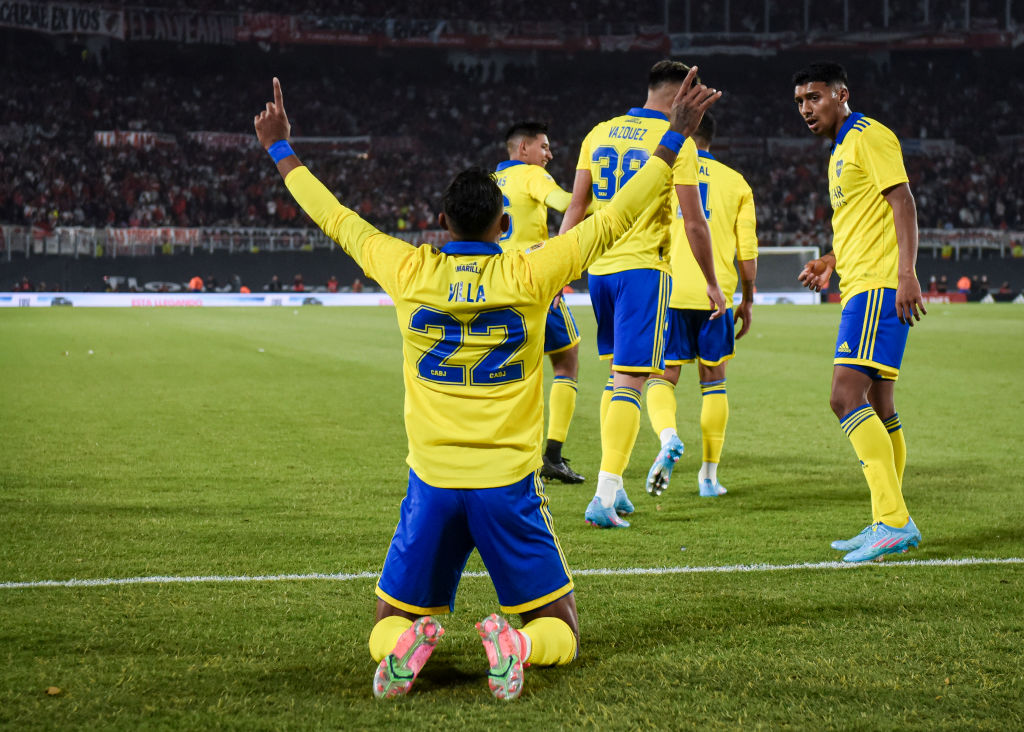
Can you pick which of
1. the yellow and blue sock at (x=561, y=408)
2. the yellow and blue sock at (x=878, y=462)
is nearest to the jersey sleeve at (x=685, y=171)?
the yellow and blue sock at (x=878, y=462)

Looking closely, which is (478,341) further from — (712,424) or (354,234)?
(712,424)

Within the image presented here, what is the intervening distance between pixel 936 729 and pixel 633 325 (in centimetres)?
307

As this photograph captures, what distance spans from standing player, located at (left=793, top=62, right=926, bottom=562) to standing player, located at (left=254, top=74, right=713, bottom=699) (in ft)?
6.06

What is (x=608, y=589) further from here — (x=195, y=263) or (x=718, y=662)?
(x=195, y=263)

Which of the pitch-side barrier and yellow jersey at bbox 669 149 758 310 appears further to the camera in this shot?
the pitch-side barrier

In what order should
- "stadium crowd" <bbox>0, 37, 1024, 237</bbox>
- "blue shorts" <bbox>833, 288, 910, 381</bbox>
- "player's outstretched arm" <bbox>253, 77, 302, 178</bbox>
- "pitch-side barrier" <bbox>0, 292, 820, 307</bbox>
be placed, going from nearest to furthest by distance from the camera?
"player's outstretched arm" <bbox>253, 77, 302, 178</bbox>
"blue shorts" <bbox>833, 288, 910, 381</bbox>
"pitch-side barrier" <bbox>0, 292, 820, 307</bbox>
"stadium crowd" <bbox>0, 37, 1024, 237</bbox>

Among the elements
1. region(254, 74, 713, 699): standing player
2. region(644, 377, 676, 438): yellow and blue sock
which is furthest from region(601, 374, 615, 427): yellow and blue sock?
region(254, 74, 713, 699): standing player

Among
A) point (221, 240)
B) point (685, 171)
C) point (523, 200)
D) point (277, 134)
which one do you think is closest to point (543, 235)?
point (523, 200)

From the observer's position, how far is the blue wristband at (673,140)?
3.33 m

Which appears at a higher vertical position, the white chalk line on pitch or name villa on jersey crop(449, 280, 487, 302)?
name villa on jersey crop(449, 280, 487, 302)

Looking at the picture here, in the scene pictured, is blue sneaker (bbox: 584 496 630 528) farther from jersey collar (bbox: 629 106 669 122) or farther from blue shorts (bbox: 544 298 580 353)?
jersey collar (bbox: 629 106 669 122)

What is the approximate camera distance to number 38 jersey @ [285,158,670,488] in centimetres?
314

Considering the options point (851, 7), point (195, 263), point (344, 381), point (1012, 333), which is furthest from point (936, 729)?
point (851, 7)

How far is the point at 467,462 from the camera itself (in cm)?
314
